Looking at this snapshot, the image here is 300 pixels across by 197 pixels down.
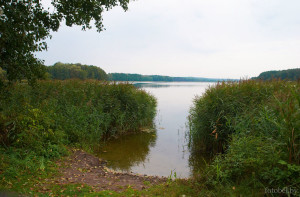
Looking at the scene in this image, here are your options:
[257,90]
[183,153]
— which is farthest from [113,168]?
[257,90]

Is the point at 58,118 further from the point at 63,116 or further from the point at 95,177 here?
the point at 95,177

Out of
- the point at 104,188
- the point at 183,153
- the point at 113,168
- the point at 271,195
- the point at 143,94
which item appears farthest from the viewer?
the point at 143,94

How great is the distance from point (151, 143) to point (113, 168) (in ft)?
11.9

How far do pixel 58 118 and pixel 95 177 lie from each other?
10.6 feet

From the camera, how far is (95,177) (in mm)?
5266

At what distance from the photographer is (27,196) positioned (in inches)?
143

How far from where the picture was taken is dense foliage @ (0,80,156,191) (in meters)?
5.27

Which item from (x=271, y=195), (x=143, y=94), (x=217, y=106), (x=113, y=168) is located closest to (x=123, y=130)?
(x=143, y=94)

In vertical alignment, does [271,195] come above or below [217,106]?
below

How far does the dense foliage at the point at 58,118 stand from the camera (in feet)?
17.3

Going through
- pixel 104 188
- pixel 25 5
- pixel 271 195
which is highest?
pixel 25 5

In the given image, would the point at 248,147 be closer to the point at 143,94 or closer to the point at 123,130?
the point at 123,130

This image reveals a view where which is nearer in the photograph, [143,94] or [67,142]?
[67,142]

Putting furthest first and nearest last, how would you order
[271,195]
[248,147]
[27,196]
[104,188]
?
1. [104,188]
2. [248,147]
3. [27,196]
4. [271,195]
